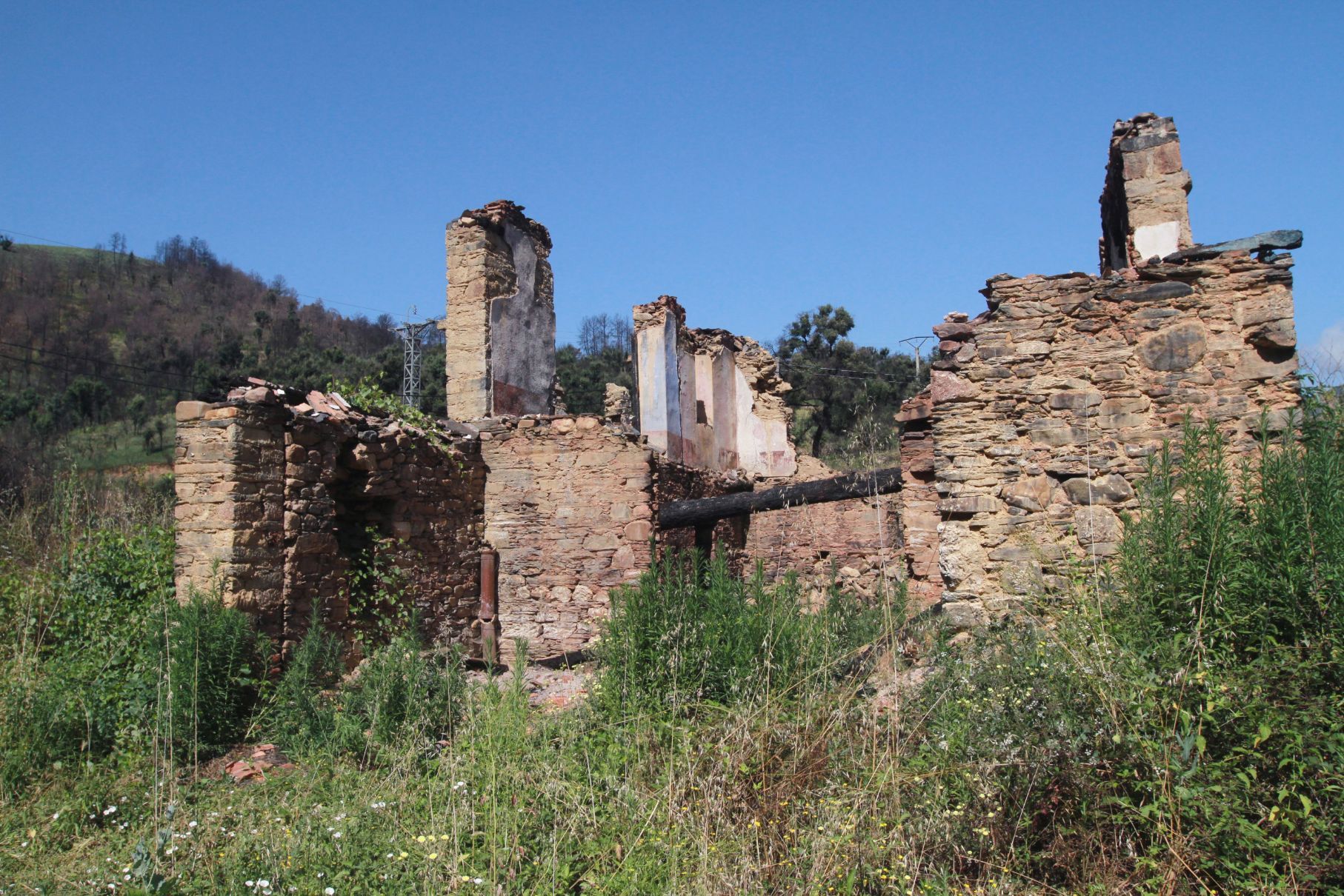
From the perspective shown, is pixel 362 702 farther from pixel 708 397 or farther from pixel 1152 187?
pixel 708 397

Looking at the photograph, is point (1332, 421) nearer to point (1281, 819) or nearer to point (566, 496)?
point (1281, 819)

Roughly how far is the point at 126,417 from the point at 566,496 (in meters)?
33.7

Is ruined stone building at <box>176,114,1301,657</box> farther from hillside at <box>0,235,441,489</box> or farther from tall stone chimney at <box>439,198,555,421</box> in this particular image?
hillside at <box>0,235,441,489</box>

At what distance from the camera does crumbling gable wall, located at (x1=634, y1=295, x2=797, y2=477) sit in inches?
620

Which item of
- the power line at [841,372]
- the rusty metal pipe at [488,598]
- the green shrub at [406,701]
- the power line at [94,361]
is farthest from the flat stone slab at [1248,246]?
the power line at [94,361]

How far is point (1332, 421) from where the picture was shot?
497 centimetres

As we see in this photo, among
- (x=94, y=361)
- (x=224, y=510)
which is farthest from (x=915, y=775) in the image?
(x=94, y=361)

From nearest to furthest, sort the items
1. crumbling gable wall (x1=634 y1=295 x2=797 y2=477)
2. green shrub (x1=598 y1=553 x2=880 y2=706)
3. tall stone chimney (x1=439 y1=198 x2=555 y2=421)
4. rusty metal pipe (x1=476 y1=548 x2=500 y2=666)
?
green shrub (x1=598 y1=553 x2=880 y2=706) → rusty metal pipe (x1=476 y1=548 x2=500 y2=666) → tall stone chimney (x1=439 y1=198 x2=555 y2=421) → crumbling gable wall (x1=634 y1=295 x2=797 y2=477)

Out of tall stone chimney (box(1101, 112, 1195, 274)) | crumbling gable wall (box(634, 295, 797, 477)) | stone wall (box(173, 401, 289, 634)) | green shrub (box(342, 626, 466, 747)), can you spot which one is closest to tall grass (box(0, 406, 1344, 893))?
green shrub (box(342, 626, 466, 747))

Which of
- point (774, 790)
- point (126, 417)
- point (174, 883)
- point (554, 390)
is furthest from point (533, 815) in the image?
point (126, 417)

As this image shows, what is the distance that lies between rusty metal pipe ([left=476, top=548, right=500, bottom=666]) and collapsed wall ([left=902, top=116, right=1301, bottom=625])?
20.1 ft

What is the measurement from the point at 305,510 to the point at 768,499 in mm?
5441

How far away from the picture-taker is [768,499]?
35.5 ft

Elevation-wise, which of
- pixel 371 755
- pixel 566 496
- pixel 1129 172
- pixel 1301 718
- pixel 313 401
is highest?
pixel 1129 172
